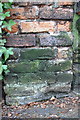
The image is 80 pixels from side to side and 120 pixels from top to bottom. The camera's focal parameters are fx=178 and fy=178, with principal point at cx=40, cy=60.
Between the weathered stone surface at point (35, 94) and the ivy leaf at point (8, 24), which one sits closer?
the ivy leaf at point (8, 24)

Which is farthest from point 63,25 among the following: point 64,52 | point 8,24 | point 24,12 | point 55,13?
point 8,24

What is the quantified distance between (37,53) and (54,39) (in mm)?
175

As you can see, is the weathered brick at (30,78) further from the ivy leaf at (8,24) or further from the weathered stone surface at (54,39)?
the ivy leaf at (8,24)

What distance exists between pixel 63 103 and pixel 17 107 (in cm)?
40

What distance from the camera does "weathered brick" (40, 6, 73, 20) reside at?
134cm

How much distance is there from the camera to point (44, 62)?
1444 millimetres

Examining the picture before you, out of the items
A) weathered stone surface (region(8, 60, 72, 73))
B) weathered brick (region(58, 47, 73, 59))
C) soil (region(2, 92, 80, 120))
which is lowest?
soil (region(2, 92, 80, 120))

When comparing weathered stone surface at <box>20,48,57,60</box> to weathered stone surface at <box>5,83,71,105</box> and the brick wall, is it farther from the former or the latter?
weathered stone surface at <box>5,83,71,105</box>

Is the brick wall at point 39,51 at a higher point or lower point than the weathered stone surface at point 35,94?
higher

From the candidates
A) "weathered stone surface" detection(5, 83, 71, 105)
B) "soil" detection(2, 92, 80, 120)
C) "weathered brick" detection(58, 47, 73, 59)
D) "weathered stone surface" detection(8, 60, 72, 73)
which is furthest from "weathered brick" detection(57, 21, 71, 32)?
"soil" detection(2, 92, 80, 120)

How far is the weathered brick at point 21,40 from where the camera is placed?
1383 mm

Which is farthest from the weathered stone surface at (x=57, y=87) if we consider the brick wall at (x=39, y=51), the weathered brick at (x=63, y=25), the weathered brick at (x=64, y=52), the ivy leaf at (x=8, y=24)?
the ivy leaf at (x=8, y=24)

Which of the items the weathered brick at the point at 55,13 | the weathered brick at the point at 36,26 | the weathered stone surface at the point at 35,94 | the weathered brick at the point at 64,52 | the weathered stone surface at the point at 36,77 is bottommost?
the weathered stone surface at the point at 35,94

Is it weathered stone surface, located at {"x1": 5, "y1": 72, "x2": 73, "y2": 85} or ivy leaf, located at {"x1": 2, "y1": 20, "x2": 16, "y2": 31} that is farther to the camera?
weathered stone surface, located at {"x1": 5, "y1": 72, "x2": 73, "y2": 85}
